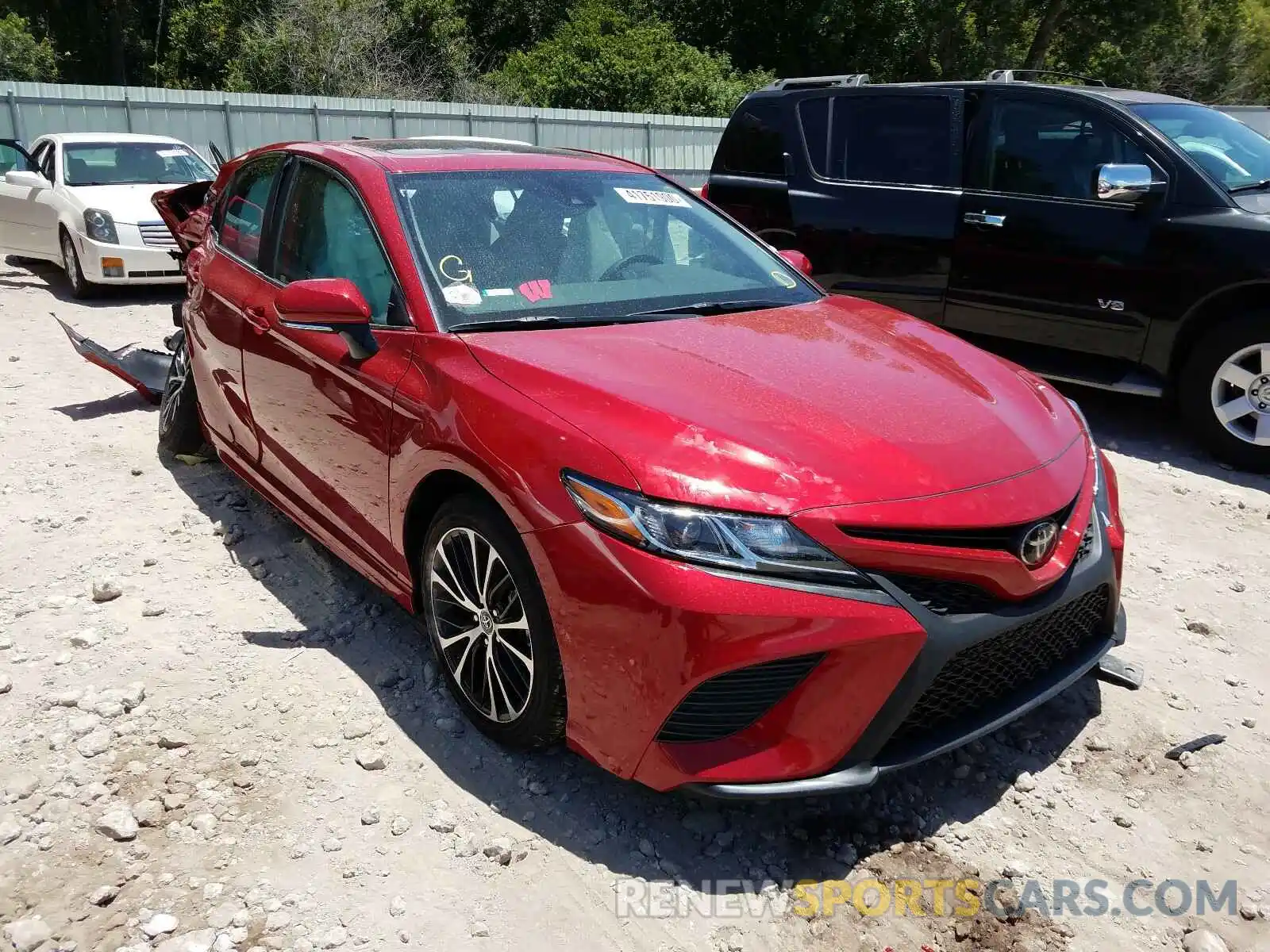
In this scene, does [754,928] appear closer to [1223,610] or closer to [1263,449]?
[1223,610]

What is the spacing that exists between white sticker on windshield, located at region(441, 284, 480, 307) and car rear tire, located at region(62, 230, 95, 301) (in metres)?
8.16

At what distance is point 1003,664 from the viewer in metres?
2.61

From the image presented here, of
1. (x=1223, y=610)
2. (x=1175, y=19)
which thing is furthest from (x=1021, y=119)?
(x=1175, y=19)

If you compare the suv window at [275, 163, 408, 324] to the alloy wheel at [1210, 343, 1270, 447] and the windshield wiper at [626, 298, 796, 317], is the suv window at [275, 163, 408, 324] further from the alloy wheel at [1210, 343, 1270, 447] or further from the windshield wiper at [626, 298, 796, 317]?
the alloy wheel at [1210, 343, 1270, 447]

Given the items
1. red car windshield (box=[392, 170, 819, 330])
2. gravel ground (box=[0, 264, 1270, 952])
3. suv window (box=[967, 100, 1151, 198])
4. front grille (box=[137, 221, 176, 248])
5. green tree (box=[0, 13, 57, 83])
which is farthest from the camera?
green tree (box=[0, 13, 57, 83])

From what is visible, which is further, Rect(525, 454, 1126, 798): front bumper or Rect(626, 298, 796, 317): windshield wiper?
Rect(626, 298, 796, 317): windshield wiper

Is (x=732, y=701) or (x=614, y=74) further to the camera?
(x=614, y=74)

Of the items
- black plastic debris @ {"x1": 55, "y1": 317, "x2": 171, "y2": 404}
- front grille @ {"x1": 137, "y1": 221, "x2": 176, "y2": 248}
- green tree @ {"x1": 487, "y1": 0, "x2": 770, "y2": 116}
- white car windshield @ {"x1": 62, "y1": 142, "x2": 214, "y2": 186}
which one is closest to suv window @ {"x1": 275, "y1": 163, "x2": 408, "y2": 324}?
black plastic debris @ {"x1": 55, "y1": 317, "x2": 171, "y2": 404}

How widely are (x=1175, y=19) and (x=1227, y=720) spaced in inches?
1476

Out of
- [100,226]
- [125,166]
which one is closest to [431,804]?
[100,226]

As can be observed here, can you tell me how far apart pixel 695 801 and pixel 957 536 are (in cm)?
101

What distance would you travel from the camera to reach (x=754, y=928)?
2.43 m

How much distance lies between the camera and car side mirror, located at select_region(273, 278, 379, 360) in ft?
10.3

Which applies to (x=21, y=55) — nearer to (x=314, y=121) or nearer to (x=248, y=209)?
(x=314, y=121)
